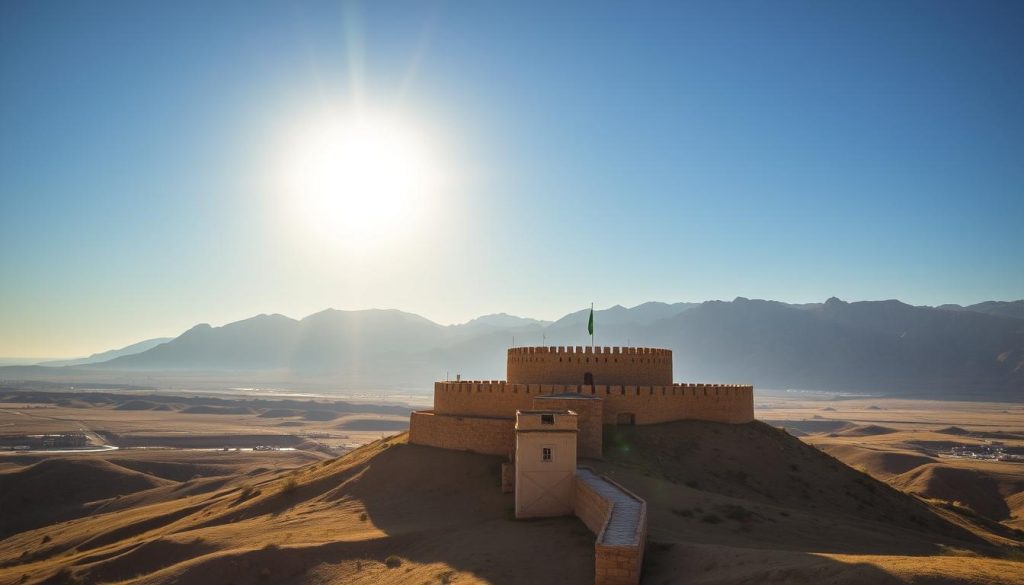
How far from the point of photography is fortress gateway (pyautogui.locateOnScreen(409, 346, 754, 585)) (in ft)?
68.5

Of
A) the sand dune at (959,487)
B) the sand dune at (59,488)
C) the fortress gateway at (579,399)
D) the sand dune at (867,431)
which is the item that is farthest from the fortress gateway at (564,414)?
the sand dune at (867,431)

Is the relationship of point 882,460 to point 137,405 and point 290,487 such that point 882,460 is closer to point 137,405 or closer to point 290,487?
point 290,487

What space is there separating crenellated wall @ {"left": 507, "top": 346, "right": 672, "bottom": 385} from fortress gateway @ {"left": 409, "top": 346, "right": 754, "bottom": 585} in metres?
0.05

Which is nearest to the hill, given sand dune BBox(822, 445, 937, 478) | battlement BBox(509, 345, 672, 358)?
battlement BBox(509, 345, 672, 358)

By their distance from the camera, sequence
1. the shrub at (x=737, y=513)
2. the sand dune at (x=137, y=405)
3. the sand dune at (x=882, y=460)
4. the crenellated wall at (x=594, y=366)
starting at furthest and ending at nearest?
the sand dune at (x=137, y=405) → the sand dune at (x=882, y=460) → the crenellated wall at (x=594, y=366) → the shrub at (x=737, y=513)

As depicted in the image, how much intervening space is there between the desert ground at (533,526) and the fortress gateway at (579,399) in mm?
841

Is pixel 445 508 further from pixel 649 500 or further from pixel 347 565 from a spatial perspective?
pixel 649 500

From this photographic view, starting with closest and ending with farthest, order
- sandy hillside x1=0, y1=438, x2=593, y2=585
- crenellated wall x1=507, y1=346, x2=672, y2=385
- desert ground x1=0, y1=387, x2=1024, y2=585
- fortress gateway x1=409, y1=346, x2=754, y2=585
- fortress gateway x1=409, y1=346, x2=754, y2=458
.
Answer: desert ground x1=0, y1=387, x2=1024, y2=585 < sandy hillside x1=0, y1=438, x2=593, y2=585 < fortress gateway x1=409, y1=346, x2=754, y2=585 < fortress gateway x1=409, y1=346, x2=754, y2=458 < crenellated wall x1=507, y1=346, x2=672, y2=385

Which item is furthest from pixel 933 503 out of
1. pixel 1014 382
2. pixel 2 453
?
pixel 1014 382

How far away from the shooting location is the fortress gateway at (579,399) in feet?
91.9

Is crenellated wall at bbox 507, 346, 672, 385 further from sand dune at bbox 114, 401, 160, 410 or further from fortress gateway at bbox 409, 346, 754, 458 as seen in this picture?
sand dune at bbox 114, 401, 160, 410

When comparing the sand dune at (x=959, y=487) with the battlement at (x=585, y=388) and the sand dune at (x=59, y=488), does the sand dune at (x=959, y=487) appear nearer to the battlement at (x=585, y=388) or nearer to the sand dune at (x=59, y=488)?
the battlement at (x=585, y=388)

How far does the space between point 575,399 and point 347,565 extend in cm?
1108

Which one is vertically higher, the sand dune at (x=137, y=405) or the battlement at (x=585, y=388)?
the battlement at (x=585, y=388)
